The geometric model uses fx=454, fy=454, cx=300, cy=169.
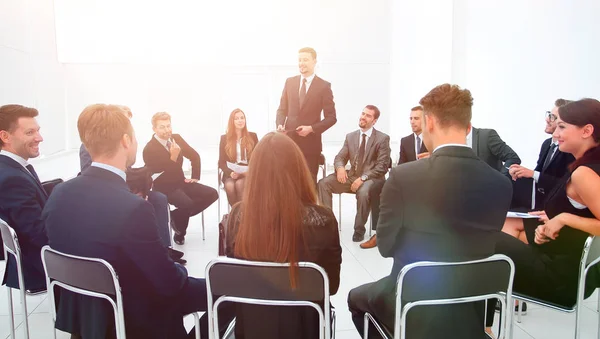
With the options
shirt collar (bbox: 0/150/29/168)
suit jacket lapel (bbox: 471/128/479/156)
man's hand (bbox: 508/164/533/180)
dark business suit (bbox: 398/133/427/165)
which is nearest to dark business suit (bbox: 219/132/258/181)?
dark business suit (bbox: 398/133/427/165)

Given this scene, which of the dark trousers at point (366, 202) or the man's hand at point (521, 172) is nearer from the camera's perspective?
the man's hand at point (521, 172)

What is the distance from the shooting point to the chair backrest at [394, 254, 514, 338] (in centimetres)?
159

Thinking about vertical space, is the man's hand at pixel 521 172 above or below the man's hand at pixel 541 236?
above

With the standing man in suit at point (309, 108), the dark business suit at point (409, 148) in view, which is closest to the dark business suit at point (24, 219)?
the standing man in suit at point (309, 108)

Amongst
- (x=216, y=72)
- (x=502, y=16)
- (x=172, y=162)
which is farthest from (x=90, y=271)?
(x=216, y=72)

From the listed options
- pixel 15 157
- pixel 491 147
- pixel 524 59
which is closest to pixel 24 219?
pixel 15 157

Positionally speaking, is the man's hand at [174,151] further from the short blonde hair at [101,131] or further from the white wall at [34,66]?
the short blonde hair at [101,131]

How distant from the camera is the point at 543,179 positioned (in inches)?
124

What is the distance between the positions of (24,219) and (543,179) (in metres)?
3.19

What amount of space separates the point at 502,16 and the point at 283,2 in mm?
4041

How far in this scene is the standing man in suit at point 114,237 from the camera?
166 cm

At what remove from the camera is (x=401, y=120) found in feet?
29.0

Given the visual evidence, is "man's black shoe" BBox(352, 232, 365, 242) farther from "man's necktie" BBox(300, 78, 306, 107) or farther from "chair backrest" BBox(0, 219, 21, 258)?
"chair backrest" BBox(0, 219, 21, 258)

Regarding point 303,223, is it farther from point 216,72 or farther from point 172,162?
point 216,72
